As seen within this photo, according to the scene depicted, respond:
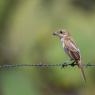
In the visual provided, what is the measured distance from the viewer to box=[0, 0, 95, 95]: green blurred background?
22188 millimetres

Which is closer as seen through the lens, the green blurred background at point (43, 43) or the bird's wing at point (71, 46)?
the bird's wing at point (71, 46)

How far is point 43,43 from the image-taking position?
23375mm

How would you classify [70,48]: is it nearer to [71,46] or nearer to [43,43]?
[71,46]

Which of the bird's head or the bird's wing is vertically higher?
the bird's head

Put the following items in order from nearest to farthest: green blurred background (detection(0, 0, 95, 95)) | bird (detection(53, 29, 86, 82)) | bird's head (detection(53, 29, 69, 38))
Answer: bird (detection(53, 29, 86, 82)) → bird's head (detection(53, 29, 69, 38)) → green blurred background (detection(0, 0, 95, 95))

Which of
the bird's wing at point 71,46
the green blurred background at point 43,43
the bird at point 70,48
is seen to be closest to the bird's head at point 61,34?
the bird at point 70,48

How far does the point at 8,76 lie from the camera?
22.1 meters

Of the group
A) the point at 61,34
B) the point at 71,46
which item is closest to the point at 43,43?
the point at 61,34

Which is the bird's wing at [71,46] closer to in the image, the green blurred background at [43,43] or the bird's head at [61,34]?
the bird's head at [61,34]

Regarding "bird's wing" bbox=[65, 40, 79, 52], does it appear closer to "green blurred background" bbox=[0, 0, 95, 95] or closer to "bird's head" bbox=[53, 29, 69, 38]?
"bird's head" bbox=[53, 29, 69, 38]

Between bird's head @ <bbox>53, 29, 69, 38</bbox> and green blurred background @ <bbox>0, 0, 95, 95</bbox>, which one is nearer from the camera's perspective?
bird's head @ <bbox>53, 29, 69, 38</bbox>

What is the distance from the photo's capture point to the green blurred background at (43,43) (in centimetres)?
2219

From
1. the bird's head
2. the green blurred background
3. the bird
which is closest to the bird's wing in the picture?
the bird

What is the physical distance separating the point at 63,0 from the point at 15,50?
254 cm
